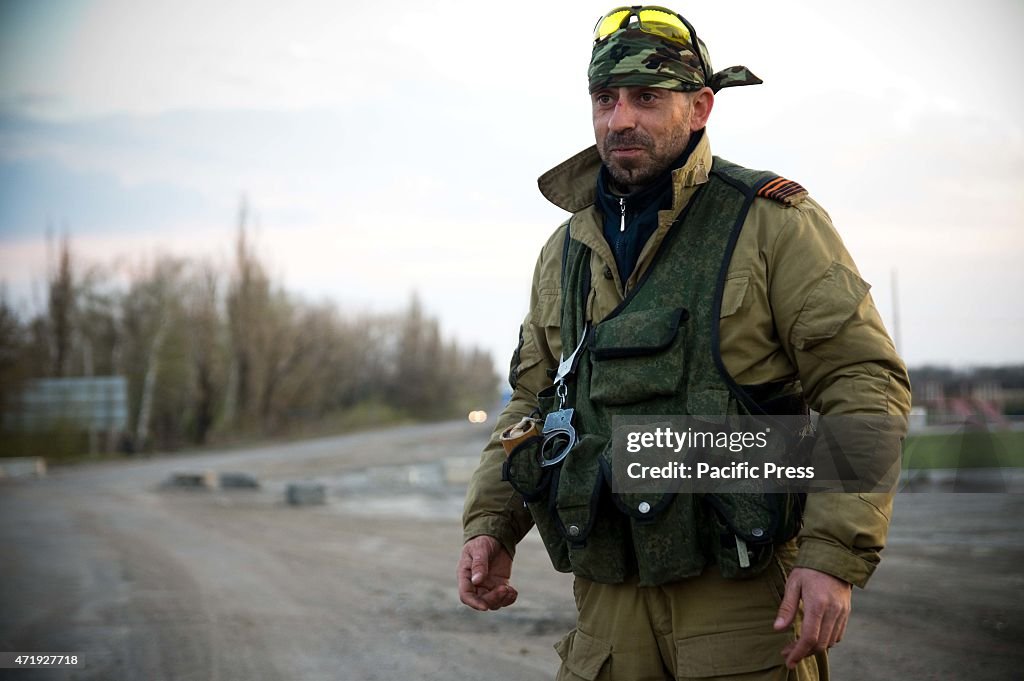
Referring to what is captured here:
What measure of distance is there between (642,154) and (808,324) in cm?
61

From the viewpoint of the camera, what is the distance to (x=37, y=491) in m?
18.9

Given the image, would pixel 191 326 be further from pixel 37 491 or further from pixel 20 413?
pixel 37 491

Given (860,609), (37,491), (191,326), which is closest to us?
(860,609)

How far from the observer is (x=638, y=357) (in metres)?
2.32

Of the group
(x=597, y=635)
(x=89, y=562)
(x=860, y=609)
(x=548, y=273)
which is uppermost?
(x=548, y=273)

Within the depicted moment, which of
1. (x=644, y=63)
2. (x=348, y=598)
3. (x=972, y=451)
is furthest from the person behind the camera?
(x=972, y=451)

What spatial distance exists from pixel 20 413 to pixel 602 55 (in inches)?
1200

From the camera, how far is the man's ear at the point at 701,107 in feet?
8.25

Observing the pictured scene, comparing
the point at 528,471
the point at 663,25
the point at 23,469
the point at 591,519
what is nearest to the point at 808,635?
the point at 591,519

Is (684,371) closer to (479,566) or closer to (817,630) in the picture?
(817,630)

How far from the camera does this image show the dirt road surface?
5.28 metres

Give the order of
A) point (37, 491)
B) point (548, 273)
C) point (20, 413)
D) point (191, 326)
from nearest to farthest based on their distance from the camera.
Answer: point (548, 273)
point (37, 491)
point (20, 413)
point (191, 326)

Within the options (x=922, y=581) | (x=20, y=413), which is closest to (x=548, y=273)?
(x=922, y=581)

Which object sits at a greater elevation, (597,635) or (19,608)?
(597,635)
